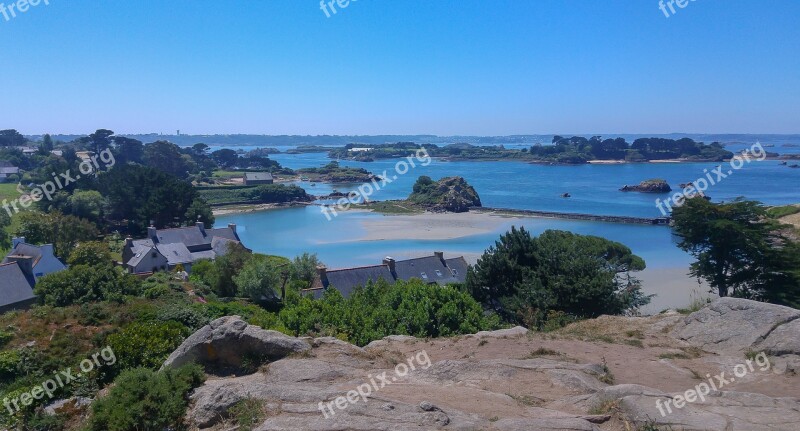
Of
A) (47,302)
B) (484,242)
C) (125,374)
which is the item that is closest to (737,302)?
(125,374)

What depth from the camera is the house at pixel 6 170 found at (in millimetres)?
79244

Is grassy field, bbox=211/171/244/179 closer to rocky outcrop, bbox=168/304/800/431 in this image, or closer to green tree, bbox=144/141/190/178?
green tree, bbox=144/141/190/178

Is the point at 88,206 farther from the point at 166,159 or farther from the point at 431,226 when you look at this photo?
the point at 166,159

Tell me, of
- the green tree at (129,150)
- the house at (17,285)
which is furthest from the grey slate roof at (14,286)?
the green tree at (129,150)

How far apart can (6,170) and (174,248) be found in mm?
64169

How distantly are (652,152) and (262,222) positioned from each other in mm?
146401

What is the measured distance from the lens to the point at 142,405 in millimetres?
7430

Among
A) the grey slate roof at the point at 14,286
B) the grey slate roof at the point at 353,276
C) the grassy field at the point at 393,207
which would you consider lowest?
the grassy field at the point at 393,207

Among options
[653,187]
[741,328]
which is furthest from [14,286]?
[653,187]

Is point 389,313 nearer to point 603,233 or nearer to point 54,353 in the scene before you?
point 54,353

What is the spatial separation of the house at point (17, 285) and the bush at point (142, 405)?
2049 cm

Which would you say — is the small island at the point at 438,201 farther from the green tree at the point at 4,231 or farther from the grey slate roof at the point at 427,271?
the grey slate roof at the point at 427,271

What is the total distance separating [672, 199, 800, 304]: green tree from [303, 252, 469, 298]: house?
11.3 m

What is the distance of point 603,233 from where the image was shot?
58.2 m
